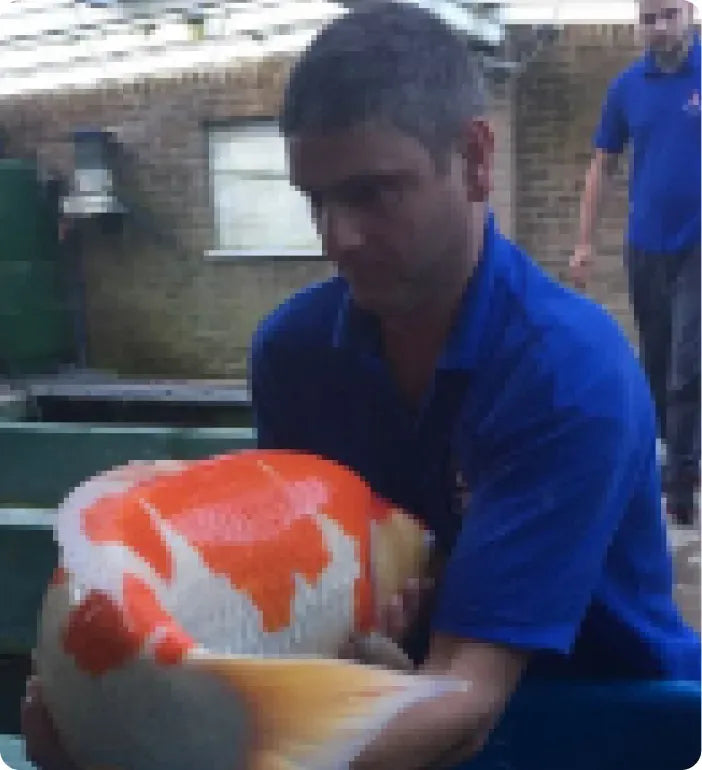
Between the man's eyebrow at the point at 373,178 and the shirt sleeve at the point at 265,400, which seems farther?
the shirt sleeve at the point at 265,400

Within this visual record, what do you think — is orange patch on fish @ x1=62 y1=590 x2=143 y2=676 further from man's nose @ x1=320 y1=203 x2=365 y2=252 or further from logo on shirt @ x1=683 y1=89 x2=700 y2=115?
logo on shirt @ x1=683 y1=89 x2=700 y2=115

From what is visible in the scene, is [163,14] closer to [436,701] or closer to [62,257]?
[62,257]

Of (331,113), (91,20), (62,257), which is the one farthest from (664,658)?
(91,20)

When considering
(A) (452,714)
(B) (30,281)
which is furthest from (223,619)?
(B) (30,281)

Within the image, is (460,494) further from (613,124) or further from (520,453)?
(613,124)

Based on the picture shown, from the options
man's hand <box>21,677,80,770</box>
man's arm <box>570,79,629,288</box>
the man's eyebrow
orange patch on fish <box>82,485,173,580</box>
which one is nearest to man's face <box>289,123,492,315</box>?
the man's eyebrow

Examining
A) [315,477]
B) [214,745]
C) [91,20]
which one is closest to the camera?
[214,745]

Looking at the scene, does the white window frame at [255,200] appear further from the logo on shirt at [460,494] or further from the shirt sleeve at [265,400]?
the logo on shirt at [460,494]

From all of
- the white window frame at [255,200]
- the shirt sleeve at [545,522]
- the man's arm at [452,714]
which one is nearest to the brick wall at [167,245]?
the white window frame at [255,200]
